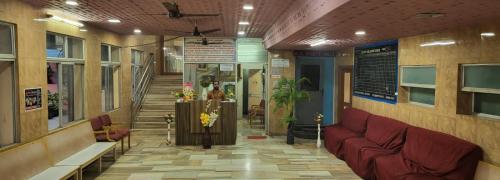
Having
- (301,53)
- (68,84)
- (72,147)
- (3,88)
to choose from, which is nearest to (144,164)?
(72,147)

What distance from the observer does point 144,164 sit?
6.82 meters

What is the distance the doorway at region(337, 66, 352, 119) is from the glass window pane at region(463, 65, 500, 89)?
169 inches

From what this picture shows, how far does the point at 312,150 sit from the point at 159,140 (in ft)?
12.5

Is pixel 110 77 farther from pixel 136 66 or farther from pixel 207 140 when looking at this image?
pixel 207 140

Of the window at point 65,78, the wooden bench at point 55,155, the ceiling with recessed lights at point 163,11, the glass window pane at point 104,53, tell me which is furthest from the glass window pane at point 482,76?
the glass window pane at point 104,53

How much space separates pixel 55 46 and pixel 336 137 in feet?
18.7

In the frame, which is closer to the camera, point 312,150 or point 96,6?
point 96,6

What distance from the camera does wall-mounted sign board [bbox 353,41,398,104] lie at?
22.1ft

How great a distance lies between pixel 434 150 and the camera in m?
4.86

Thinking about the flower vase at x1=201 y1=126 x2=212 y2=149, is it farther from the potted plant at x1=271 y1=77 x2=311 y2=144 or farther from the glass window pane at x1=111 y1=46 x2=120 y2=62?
the glass window pane at x1=111 y1=46 x2=120 y2=62

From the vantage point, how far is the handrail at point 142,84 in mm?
10875

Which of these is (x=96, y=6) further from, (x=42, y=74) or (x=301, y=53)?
(x=301, y=53)

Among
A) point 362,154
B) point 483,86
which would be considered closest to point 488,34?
point 483,86

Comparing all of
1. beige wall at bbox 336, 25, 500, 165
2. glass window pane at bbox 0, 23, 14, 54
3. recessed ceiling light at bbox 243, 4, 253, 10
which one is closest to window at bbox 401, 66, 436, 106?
beige wall at bbox 336, 25, 500, 165
